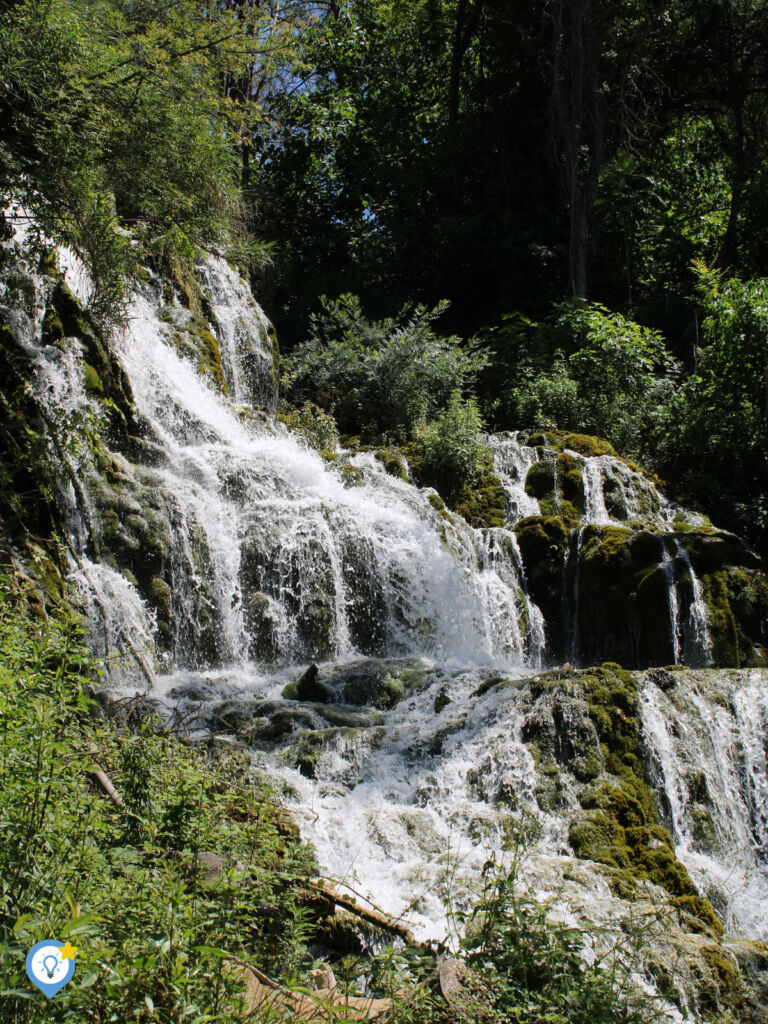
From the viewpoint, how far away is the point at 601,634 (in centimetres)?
952

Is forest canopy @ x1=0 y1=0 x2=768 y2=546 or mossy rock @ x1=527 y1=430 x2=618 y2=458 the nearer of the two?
forest canopy @ x1=0 y1=0 x2=768 y2=546

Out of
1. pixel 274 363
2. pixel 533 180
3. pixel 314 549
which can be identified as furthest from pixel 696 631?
pixel 533 180

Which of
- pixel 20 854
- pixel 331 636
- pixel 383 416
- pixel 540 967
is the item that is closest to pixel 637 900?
pixel 540 967

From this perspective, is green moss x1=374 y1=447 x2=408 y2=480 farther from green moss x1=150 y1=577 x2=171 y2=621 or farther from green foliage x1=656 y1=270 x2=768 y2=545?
green foliage x1=656 y1=270 x2=768 y2=545

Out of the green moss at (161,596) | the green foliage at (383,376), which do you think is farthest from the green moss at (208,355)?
the green moss at (161,596)

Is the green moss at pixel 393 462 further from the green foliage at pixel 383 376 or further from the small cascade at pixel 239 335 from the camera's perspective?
the small cascade at pixel 239 335

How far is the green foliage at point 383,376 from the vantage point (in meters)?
12.9

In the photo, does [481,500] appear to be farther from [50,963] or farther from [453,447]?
[50,963]

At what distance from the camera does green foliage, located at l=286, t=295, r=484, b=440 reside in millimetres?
12945

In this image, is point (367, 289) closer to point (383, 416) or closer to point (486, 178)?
point (486, 178)

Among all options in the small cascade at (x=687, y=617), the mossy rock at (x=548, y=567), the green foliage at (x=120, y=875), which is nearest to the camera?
the green foliage at (x=120, y=875)

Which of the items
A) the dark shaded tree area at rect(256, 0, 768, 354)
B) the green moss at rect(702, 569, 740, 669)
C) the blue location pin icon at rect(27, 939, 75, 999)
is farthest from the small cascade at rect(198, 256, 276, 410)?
the blue location pin icon at rect(27, 939, 75, 999)

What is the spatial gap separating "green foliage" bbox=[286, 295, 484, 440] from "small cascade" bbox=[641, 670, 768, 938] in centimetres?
726

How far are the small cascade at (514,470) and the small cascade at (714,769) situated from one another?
5.09 meters
